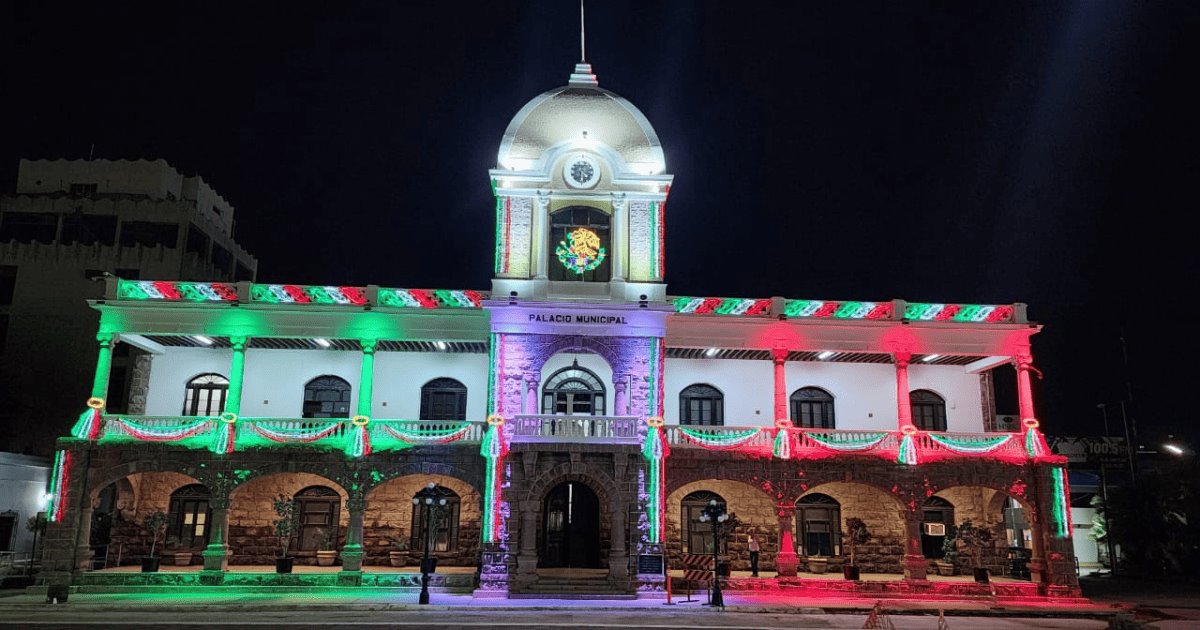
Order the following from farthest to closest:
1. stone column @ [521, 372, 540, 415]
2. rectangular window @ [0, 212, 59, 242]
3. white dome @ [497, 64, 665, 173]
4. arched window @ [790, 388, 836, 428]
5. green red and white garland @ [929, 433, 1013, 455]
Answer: rectangular window @ [0, 212, 59, 242]
arched window @ [790, 388, 836, 428]
white dome @ [497, 64, 665, 173]
green red and white garland @ [929, 433, 1013, 455]
stone column @ [521, 372, 540, 415]

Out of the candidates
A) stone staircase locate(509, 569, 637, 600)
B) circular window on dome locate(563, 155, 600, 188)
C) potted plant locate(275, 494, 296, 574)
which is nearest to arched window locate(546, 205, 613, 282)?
circular window on dome locate(563, 155, 600, 188)

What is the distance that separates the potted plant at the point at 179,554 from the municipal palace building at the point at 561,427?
0.08 metres

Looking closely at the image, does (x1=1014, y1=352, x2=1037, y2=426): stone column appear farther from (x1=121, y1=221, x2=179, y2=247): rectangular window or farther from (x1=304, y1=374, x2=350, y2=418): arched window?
(x1=121, y1=221, x2=179, y2=247): rectangular window

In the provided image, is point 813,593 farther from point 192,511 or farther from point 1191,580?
point 192,511

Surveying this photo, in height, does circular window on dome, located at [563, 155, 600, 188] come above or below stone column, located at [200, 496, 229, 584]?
above

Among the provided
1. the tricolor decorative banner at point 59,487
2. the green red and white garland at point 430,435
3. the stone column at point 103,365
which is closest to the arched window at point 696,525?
the green red and white garland at point 430,435

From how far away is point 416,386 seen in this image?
33.5 m

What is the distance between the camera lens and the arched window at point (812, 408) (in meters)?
34.2

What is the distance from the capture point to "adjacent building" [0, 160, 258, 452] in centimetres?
4456

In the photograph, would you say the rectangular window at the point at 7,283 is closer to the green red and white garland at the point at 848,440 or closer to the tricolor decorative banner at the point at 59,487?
the tricolor decorative banner at the point at 59,487

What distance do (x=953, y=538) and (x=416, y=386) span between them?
21557 millimetres

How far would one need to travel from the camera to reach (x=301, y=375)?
33.5m

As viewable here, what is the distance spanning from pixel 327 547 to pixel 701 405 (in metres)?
15.3

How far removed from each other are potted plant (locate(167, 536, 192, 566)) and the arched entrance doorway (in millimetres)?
13149
